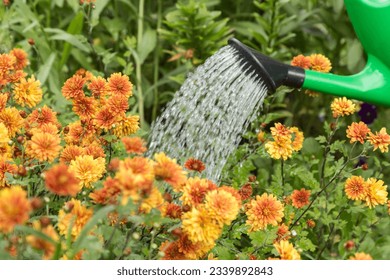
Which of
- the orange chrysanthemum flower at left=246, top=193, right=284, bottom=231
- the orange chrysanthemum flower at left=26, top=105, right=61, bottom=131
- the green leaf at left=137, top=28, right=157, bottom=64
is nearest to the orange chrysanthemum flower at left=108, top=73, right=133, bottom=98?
the orange chrysanthemum flower at left=26, top=105, right=61, bottom=131

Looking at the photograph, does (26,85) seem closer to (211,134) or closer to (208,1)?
(211,134)

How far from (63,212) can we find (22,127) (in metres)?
0.38

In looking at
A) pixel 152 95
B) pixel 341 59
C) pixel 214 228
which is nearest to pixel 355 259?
pixel 214 228

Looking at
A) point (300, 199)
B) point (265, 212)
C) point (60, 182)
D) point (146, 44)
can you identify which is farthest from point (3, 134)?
point (146, 44)

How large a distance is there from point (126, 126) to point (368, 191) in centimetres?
52

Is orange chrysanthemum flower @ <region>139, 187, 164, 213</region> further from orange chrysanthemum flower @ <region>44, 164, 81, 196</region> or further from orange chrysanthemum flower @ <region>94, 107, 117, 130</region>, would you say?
orange chrysanthemum flower @ <region>94, 107, 117, 130</region>

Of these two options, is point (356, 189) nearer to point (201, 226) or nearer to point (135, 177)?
point (201, 226)

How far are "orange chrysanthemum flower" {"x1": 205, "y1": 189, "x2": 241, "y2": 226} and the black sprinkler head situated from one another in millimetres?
450

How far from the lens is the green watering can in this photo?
1345 millimetres

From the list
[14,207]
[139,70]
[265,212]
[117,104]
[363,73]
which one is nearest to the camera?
[14,207]

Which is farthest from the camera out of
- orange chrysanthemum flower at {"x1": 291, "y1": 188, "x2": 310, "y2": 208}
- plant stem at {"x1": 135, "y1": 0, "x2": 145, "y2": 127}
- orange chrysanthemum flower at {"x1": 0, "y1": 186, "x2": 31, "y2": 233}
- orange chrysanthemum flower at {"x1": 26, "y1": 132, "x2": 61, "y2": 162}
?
plant stem at {"x1": 135, "y1": 0, "x2": 145, "y2": 127}

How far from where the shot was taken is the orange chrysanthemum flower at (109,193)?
909 millimetres

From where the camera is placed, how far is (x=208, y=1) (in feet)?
6.89

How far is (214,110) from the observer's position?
1383mm
